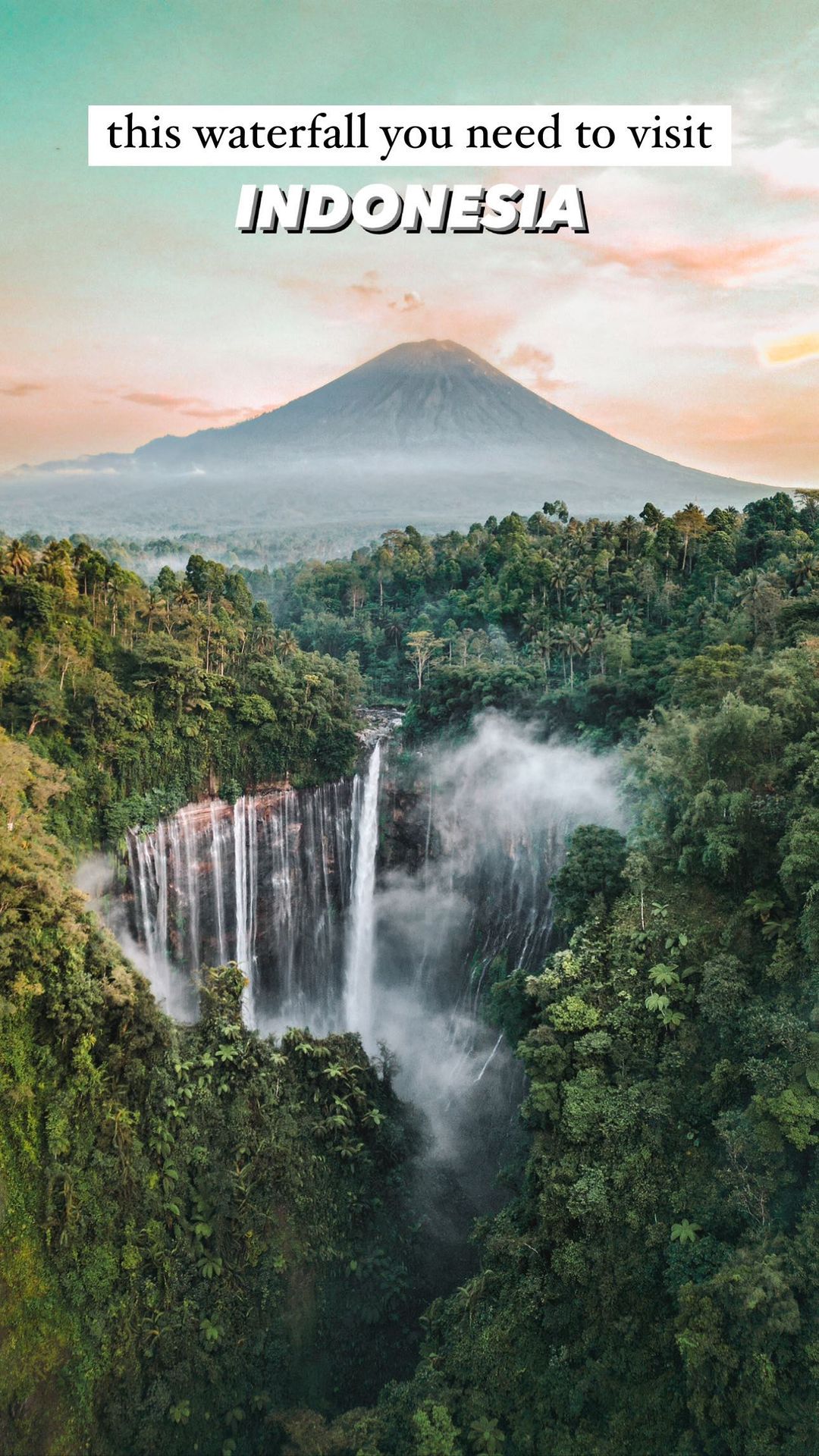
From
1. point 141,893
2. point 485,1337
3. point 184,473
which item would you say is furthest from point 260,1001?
point 184,473

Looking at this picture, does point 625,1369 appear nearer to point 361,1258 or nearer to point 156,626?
point 361,1258

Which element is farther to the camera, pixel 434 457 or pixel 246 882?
pixel 434 457

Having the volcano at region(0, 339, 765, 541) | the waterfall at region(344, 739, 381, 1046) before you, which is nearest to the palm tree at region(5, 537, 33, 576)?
the waterfall at region(344, 739, 381, 1046)

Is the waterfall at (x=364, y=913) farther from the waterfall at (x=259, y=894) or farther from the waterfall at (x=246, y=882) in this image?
the waterfall at (x=246, y=882)

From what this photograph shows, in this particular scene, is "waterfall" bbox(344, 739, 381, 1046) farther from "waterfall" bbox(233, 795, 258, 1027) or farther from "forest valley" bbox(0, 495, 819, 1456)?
"forest valley" bbox(0, 495, 819, 1456)

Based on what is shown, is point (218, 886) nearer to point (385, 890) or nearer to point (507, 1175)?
point (385, 890)

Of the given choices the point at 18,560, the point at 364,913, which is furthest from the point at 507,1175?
the point at 18,560
